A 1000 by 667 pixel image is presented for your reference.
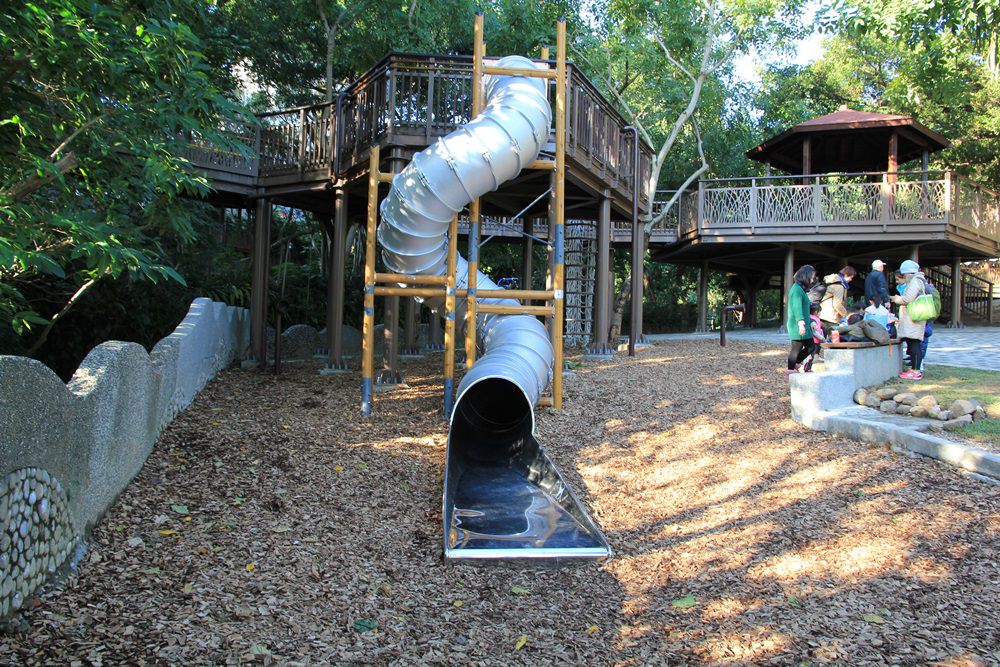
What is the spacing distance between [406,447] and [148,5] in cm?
428

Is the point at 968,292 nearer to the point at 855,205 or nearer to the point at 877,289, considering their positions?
the point at 855,205

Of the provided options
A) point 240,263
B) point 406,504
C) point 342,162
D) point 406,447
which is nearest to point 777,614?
point 406,504

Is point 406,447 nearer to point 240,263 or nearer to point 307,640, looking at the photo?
point 307,640

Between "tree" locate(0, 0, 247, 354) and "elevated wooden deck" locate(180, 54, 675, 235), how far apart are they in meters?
2.95

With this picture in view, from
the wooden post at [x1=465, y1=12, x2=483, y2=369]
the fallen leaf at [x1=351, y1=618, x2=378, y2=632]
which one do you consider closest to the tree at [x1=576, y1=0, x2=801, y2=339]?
the wooden post at [x1=465, y1=12, x2=483, y2=369]

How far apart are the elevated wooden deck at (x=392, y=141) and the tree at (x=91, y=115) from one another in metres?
2.95

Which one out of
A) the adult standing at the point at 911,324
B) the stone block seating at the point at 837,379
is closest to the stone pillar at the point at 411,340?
the stone block seating at the point at 837,379

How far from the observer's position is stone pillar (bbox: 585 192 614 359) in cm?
1193

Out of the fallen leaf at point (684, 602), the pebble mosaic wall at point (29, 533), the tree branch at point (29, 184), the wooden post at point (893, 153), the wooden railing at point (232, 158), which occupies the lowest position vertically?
the fallen leaf at point (684, 602)

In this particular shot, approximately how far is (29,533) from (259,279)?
31.7 ft

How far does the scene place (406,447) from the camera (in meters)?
7.11

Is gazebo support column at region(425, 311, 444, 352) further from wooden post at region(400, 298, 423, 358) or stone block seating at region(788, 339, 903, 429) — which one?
stone block seating at region(788, 339, 903, 429)

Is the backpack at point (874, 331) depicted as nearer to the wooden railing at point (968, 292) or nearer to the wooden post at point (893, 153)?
the wooden post at point (893, 153)

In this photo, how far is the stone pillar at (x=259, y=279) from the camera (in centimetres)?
1234
